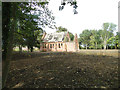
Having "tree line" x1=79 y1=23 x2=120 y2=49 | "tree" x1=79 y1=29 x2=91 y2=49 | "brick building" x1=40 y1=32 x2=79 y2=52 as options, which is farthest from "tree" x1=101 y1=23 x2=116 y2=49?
"brick building" x1=40 y1=32 x2=79 y2=52

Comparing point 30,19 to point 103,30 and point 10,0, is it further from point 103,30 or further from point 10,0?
point 103,30

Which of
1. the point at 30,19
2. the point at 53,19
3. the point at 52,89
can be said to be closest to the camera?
the point at 52,89

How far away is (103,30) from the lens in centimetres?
2717

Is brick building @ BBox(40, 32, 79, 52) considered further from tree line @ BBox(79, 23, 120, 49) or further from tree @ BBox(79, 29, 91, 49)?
tree line @ BBox(79, 23, 120, 49)

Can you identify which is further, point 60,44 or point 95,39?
point 95,39

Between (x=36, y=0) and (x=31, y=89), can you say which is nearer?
(x=31, y=89)

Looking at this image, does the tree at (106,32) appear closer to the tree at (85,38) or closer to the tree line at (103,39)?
the tree line at (103,39)

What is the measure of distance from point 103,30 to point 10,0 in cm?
3077

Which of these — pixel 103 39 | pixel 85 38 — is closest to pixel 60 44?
pixel 85 38

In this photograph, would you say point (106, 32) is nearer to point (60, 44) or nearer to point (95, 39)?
point (95, 39)

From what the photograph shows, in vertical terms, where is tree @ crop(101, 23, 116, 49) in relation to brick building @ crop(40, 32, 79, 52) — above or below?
above

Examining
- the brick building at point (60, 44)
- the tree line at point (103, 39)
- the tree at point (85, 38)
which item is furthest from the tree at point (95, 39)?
the brick building at point (60, 44)

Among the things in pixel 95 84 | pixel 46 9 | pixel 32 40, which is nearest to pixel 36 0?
pixel 46 9

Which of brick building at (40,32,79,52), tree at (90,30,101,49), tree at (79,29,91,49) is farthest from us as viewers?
tree at (90,30,101,49)
